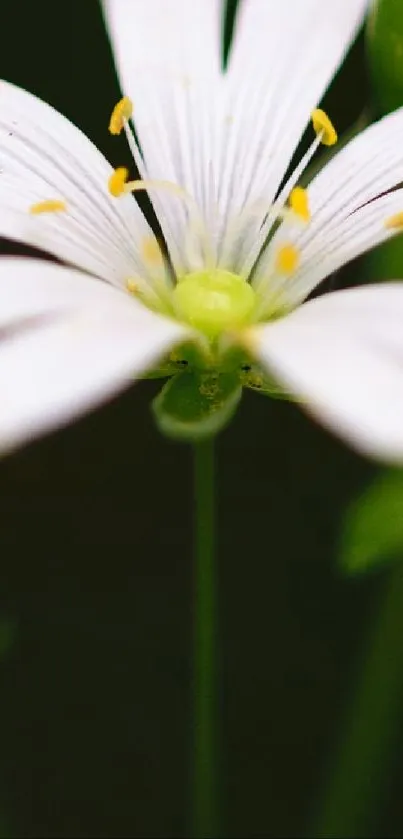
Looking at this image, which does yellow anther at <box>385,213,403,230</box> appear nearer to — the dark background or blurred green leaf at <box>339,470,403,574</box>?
blurred green leaf at <box>339,470,403,574</box>

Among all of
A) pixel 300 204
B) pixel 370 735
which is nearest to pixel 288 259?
pixel 300 204

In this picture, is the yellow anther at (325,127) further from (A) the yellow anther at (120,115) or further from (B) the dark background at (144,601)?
(B) the dark background at (144,601)

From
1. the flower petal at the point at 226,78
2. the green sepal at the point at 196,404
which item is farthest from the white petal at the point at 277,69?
the green sepal at the point at 196,404

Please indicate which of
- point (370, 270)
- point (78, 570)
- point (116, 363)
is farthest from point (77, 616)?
point (116, 363)

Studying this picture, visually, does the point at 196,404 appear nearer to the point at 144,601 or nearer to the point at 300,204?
the point at 300,204

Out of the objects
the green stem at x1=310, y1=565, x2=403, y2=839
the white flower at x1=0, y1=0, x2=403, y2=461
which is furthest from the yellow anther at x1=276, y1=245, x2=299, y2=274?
the green stem at x1=310, y1=565, x2=403, y2=839

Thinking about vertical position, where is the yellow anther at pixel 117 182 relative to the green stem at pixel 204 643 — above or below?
above

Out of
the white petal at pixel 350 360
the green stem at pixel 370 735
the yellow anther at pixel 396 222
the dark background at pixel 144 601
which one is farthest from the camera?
the dark background at pixel 144 601
